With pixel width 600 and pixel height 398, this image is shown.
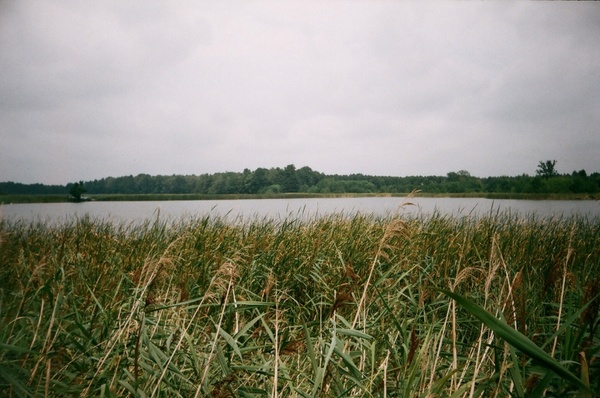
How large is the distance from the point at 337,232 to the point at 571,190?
42.9 m

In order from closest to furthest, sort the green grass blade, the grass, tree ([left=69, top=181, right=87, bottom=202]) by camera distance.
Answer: the green grass blade, the grass, tree ([left=69, top=181, right=87, bottom=202])

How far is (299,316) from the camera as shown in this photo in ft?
7.42

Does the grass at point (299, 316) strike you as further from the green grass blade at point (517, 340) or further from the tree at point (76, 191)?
the tree at point (76, 191)

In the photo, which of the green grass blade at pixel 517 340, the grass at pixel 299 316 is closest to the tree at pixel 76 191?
the grass at pixel 299 316

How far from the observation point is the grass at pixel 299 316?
155 centimetres

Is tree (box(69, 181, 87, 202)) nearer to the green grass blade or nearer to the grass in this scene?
the grass

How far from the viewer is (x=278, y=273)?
4.63 meters

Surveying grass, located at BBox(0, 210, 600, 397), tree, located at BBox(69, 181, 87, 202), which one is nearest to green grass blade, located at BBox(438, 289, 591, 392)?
grass, located at BBox(0, 210, 600, 397)

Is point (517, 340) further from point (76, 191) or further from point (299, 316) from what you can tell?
point (76, 191)

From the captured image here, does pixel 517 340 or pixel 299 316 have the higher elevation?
pixel 517 340

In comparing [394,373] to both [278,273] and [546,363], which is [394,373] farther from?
[278,273]

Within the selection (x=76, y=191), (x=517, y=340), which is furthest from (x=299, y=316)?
(x=76, y=191)

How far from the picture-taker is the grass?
5.08 ft

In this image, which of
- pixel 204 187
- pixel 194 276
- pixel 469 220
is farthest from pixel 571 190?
pixel 194 276
